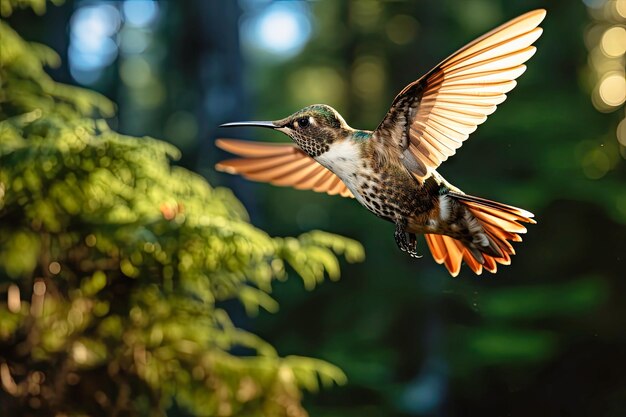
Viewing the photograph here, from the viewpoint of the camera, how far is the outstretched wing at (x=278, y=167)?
666 millimetres

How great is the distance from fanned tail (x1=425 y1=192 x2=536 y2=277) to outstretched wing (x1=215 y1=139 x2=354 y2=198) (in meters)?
0.12

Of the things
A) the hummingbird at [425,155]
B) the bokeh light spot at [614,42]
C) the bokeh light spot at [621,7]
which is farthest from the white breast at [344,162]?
the bokeh light spot at [621,7]

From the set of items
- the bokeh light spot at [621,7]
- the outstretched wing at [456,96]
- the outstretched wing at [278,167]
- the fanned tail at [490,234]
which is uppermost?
the bokeh light spot at [621,7]

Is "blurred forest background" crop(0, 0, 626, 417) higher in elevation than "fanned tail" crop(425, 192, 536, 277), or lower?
lower

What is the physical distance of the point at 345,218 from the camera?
237 inches

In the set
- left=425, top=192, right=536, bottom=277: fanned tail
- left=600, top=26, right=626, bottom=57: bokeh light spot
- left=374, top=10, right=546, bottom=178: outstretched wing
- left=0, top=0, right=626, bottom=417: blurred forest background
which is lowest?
left=0, top=0, right=626, bottom=417: blurred forest background

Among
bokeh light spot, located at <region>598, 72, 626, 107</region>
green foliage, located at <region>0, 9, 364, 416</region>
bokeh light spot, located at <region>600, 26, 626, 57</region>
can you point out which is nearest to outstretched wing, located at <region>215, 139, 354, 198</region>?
green foliage, located at <region>0, 9, 364, 416</region>

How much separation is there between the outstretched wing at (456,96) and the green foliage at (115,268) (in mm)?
841

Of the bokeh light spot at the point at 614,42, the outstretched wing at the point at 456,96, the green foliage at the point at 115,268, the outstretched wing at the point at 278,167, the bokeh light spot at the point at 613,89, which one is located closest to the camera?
the outstretched wing at the point at 456,96

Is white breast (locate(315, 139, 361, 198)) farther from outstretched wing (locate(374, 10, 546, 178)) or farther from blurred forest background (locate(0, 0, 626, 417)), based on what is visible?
blurred forest background (locate(0, 0, 626, 417))

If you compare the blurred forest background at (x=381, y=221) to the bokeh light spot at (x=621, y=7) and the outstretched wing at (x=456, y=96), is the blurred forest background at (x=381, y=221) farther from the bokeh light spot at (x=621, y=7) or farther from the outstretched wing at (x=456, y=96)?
the outstretched wing at (x=456, y=96)

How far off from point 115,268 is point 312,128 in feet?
3.75

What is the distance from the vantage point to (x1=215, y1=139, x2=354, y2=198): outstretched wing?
2.19 ft

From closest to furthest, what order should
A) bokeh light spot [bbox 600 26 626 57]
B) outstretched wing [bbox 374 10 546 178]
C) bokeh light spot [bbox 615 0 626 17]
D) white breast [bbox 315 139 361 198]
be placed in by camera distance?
outstretched wing [bbox 374 10 546 178], white breast [bbox 315 139 361 198], bokeh light spot [bbox 600 26 626 57], bokeh light spot [bbox 615 0 626 17]
